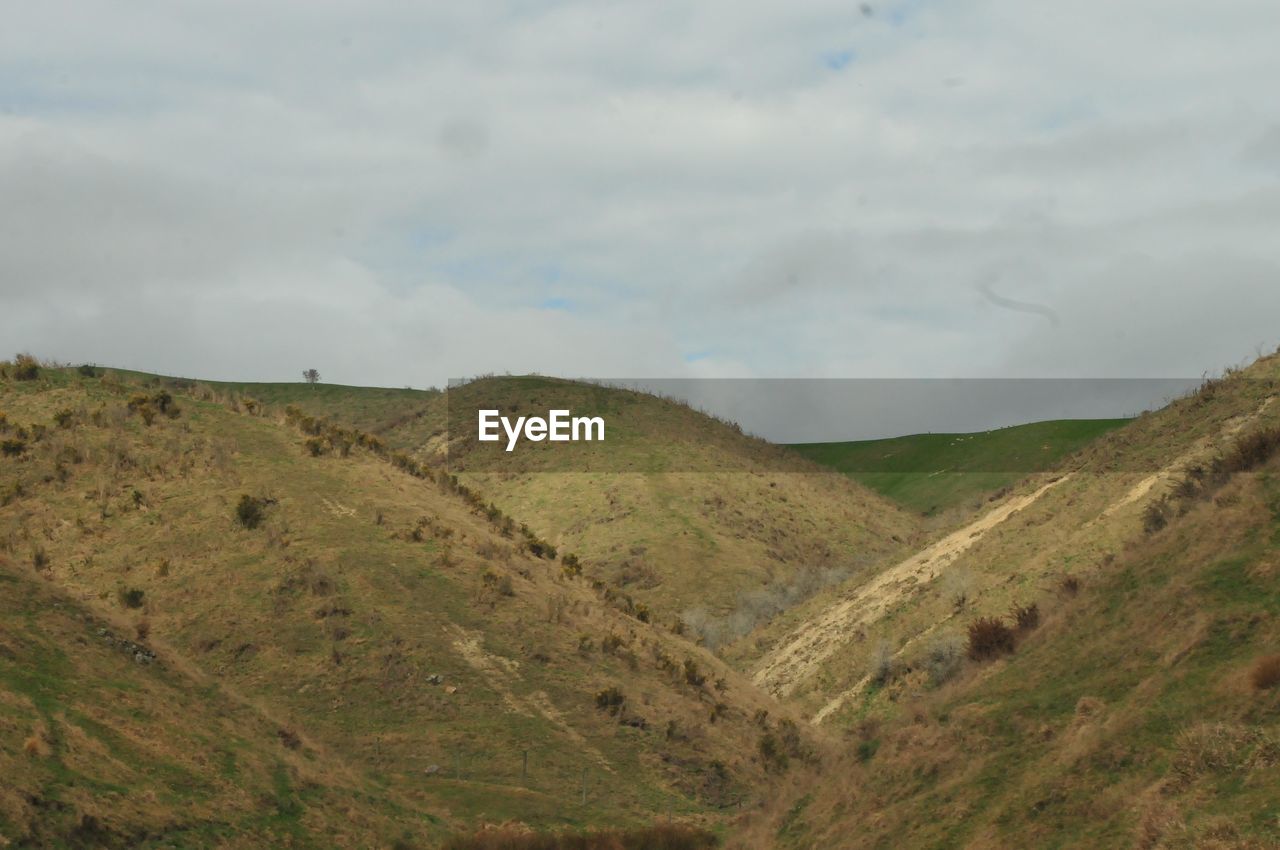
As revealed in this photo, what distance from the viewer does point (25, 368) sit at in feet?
191

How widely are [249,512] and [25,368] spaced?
17.7 metres

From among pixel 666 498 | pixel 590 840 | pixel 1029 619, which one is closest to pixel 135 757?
pixel 590 840

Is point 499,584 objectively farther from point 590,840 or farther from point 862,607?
point 590,840

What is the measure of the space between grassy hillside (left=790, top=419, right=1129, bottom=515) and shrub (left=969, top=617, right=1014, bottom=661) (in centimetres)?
7710

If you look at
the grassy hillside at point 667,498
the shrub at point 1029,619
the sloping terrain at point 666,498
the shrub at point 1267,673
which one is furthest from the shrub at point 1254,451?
the grassy hillside at point 667,498

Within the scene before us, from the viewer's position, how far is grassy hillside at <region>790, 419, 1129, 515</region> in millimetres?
116312

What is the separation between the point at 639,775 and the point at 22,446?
27484mm

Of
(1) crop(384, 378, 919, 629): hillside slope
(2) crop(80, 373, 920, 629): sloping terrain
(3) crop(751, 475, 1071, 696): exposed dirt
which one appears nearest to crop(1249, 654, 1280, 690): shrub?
(3) crop(751, 475, 1071, 696): exposed dirt

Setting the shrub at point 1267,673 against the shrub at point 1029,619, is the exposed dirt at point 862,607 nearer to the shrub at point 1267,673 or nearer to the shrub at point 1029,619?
the shrub at point 1029,619

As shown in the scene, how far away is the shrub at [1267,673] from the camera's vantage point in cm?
1919

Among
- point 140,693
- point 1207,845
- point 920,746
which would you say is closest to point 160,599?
point 140,693

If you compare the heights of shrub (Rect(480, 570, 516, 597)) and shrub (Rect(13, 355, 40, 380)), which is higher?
shrub (Rect(13, 355, 40, 380))

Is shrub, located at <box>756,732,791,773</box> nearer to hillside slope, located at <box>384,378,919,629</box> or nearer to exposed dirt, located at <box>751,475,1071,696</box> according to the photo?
exposed dirt, located at <box>751,475,1071,696</box>

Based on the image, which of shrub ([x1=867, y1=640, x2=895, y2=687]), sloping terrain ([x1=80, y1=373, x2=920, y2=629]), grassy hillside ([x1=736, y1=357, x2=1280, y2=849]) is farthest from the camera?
sloping terrain ([x1=80, y1=373, x2=920, y2=629])
